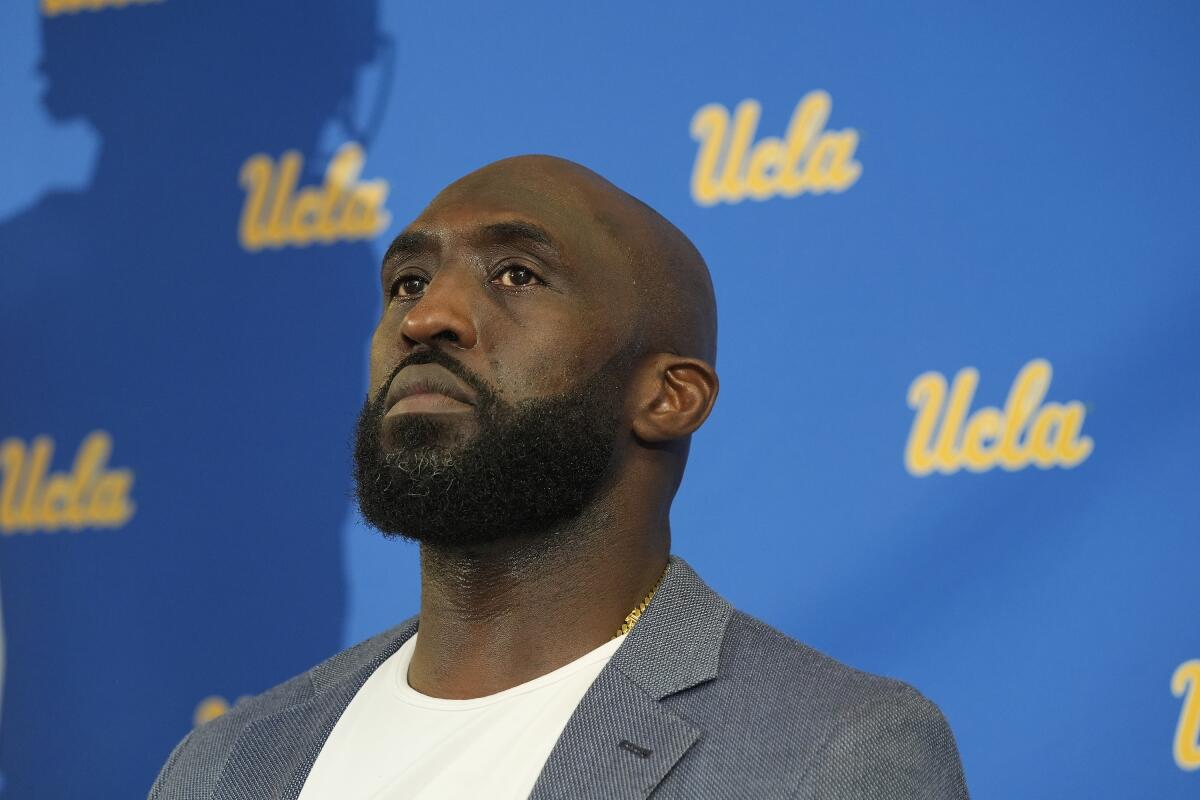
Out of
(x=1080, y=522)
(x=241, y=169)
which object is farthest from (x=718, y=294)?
(x=241, y=169)

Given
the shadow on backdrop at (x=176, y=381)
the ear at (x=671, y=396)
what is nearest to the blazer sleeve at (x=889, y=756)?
the ear at (x=671, y=396)

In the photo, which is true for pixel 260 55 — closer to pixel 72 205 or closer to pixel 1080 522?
pixel 72 205

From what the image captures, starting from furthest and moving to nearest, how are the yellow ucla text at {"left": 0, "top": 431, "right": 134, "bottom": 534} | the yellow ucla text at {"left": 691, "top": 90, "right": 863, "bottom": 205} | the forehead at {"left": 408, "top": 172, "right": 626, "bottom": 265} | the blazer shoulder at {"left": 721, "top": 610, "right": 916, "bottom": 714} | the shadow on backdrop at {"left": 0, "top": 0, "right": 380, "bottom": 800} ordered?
1. the yellow ucla text at {"left": 0, "top": 431, "right": 134, "bottom": 534}
2. the shadow on backdrop at {"left": 0, "top": 0, "right": 380, "bottom": 800}
3. the yellow ucla text at {"left": 691, "top": 90, "right": 863, "bottom": 205}
4. the forehead at {"left": 408, "top": 172, "right": 626, "bottom": 265}
5. the blazer shoulder at {"left": 721, "top": 610, "right": 916, "bottom": 714}

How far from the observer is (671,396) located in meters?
1.98

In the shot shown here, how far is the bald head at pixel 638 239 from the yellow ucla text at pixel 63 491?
144cm

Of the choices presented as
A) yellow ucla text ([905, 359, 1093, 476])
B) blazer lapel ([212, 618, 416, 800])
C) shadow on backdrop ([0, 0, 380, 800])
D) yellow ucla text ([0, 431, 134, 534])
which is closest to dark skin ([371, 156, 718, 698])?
blazer lapel ([212, 618, 416, 800])

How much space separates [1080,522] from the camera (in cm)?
251

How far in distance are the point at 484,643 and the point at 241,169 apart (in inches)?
65.0

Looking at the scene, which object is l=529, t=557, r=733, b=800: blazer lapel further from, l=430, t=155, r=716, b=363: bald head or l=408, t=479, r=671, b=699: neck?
l=430, t=155, r=716, b=363: bald head

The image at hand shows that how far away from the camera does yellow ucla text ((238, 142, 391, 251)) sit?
3074 mm

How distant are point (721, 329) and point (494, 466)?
1068 mm

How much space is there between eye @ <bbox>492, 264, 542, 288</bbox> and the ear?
0.18m

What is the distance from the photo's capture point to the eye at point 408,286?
1.99 meters

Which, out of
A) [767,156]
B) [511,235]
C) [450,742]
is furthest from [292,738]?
[767,156]
